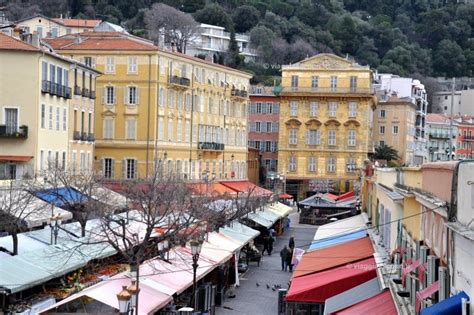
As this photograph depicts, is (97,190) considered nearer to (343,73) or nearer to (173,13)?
(343,73)

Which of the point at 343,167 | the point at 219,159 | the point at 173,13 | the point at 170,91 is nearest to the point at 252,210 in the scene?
the point at 170,91

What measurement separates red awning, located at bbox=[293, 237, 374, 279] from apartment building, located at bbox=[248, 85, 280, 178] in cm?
6514

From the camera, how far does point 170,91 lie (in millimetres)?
68625

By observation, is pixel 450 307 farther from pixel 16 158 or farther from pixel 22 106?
pixel 22 106

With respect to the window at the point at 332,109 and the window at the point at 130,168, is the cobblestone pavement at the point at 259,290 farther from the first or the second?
the window at the point at 332,109

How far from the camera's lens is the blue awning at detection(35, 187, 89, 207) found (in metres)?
40.7

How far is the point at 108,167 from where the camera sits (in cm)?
6706

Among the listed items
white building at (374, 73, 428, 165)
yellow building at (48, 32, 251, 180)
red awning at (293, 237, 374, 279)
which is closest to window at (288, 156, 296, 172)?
yellow building at (48, 32, 251, 180)

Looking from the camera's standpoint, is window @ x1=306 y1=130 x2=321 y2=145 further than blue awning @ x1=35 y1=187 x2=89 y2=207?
Yes

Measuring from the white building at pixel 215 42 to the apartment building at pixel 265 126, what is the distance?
140 ft

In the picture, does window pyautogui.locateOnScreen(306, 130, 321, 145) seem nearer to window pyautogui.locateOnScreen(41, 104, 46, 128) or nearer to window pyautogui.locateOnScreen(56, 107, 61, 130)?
window pyautogui.locateOnScreen(56, 107, 61, 130)

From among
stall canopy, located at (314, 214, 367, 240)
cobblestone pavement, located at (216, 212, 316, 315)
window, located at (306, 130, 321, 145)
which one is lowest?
cobblestone pavement, located at (216, 212, 316, 315)

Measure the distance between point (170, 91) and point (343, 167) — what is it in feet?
93.6

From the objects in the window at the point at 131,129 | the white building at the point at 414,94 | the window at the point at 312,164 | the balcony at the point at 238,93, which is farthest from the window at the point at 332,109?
the window at the point at 131,129
